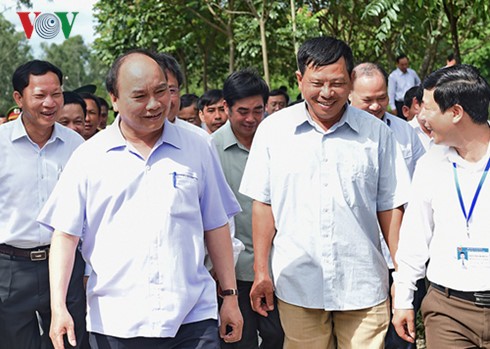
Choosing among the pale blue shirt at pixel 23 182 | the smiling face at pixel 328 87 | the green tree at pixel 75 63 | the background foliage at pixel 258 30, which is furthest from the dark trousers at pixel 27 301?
the green tree at pixel 75 63

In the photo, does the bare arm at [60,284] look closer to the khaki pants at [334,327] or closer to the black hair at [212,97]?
the khaki pants at [334,327]

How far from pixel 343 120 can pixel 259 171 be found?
1.75 ft

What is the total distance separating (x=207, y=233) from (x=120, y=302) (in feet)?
1.79

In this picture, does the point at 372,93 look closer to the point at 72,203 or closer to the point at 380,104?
the point at 380,104

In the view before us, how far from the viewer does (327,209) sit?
13.5 feet

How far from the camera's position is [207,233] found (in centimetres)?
376

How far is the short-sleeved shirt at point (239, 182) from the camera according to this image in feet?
16.5

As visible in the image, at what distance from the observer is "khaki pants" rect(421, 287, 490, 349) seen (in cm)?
360

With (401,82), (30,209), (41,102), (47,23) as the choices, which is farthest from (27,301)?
(401,82)

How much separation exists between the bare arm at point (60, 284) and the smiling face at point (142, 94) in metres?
0.60

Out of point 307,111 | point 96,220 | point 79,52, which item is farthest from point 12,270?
point 79,52

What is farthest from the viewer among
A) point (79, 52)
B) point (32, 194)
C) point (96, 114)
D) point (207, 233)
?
point (79, 52)

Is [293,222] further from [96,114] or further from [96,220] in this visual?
[96,114]

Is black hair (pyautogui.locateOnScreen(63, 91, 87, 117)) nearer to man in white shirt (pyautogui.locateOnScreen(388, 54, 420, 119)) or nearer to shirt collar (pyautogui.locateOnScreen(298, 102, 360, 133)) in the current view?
shirt collar (pyautogui.locateOnScreen(298, 102, 360, 133))
